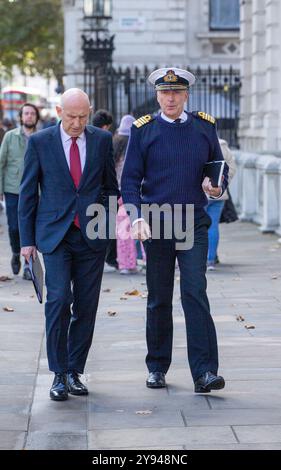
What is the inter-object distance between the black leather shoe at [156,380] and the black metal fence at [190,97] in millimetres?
19083

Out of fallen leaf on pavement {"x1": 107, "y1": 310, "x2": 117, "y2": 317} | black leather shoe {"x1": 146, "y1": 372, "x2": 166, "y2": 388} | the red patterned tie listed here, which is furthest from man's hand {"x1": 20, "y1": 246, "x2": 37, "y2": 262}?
fallen leaf on pavement {"x1": 107, "y1": 310, "x2": 117, "y2": 317}

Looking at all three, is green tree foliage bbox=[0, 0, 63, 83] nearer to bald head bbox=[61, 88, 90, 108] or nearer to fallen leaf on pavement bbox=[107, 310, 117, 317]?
fallen leaf on pavement bbox=[107, 310, 117, 317]

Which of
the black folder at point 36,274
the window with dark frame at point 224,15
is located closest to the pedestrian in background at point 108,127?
the black folder at point 36,274

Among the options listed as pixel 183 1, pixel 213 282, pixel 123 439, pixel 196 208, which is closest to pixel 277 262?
pixel 213 282

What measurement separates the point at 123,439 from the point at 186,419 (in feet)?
1.82

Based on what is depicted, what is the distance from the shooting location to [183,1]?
38.8m

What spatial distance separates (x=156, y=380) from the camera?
7.93m

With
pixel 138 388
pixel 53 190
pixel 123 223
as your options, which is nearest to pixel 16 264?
pixel 123 223

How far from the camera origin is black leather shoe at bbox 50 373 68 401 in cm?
759

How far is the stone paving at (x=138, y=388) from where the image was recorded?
664 cm

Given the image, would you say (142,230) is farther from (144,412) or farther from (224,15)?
(224,15)

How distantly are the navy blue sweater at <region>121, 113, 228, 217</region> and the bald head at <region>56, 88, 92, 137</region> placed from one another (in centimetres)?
34

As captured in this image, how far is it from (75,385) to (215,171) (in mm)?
1532

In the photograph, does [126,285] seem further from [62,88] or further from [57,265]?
[62,88]
